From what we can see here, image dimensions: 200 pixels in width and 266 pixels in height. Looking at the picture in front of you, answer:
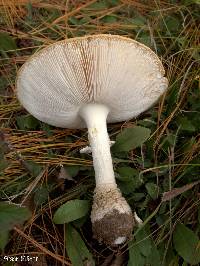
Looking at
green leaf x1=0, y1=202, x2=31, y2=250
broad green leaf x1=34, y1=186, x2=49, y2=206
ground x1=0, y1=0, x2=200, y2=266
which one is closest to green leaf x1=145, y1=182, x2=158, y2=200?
ground x1=0, y1=0, x2=200, y2=266

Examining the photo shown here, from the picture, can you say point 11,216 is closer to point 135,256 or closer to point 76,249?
point 76,249

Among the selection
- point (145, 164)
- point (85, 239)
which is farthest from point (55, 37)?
point (85, 239)

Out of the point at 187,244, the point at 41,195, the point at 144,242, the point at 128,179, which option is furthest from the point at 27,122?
the point at 187,244

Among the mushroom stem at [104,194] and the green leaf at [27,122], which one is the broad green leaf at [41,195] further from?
the green leaf at [27,122]

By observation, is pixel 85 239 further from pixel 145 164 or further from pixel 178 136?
pixel 178 136

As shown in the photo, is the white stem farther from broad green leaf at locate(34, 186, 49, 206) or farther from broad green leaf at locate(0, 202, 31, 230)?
broad green leaf at locate(0, 202, 31, 230)

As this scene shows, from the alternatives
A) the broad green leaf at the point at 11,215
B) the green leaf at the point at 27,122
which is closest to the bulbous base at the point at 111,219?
the broad green leaf at the point at 11,215
